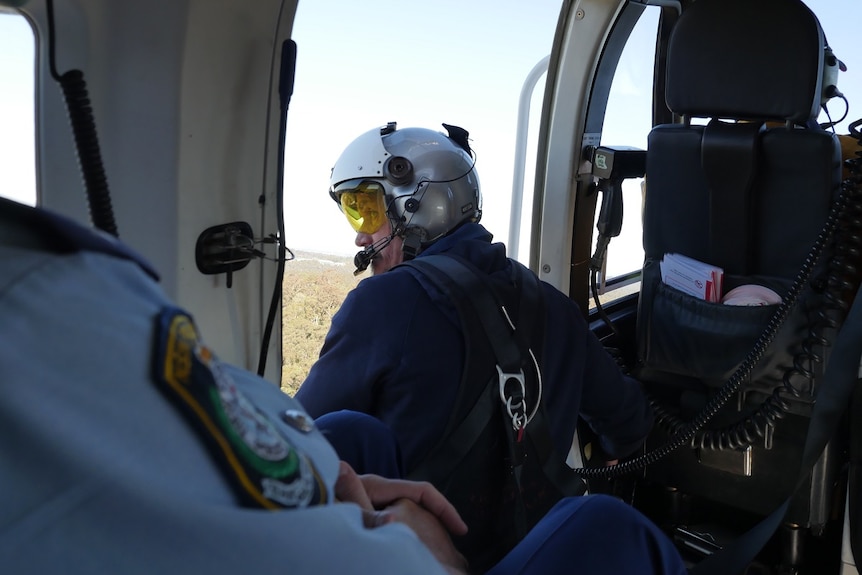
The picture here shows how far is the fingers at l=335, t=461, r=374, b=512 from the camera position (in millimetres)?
919

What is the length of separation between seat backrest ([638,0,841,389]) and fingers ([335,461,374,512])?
1.72 m

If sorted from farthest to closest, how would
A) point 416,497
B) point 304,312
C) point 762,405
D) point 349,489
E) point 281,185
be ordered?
point 762,405, point 304,312, point 281,185, point 416,497, point 349,489

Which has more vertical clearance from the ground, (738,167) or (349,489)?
(738,167)

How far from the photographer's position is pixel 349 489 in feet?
3.04

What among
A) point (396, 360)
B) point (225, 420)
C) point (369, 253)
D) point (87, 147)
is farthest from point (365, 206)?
point (225, 420)

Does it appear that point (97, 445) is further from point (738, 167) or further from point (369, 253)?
point (738, 167)

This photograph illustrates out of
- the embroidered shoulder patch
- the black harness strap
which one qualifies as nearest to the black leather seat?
the black harness strap

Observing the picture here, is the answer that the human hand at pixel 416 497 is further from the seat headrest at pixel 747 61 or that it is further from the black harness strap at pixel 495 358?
the seat headrest at pixel 747 61

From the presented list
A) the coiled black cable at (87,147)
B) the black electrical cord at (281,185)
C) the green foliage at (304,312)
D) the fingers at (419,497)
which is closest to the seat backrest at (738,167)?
the green foliage at (304,312)

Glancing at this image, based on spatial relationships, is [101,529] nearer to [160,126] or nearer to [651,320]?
[160,126]

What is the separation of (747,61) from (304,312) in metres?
1.41

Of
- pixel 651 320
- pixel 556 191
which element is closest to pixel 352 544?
pixel 651 320

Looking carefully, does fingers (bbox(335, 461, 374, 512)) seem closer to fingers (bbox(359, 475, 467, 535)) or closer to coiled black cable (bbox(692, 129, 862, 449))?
fingers (bbox(359, 475, 467, 535))

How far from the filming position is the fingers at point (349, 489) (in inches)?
36.2
